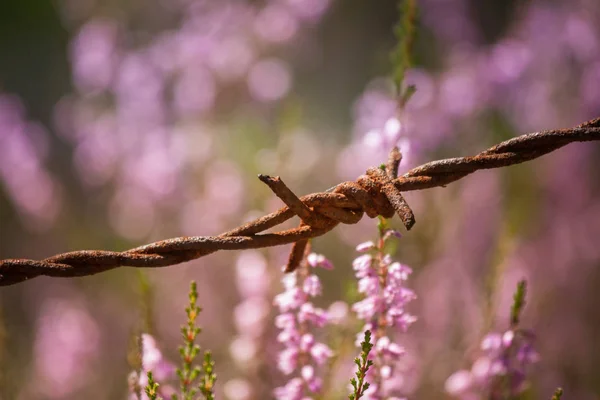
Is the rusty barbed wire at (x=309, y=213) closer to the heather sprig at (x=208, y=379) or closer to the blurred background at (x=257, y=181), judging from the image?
the heather sprig at (x=208, y=379)

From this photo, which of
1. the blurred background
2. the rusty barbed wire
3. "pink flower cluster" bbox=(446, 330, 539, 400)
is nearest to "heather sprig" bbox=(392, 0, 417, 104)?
the rusty barbed wire

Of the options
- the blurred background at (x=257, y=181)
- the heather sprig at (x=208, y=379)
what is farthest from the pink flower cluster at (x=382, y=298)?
the blurred background at (x=257, y=181)

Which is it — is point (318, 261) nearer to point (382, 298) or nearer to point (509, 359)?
point (382, 298)

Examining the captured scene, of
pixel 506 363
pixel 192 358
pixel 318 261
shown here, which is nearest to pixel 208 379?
pixel 192 358

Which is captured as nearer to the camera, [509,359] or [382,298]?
[382,298]

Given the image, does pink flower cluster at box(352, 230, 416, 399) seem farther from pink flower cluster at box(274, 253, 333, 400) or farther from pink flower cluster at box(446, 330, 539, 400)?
pink flower cluster at box(446, 330, 539, 400)
